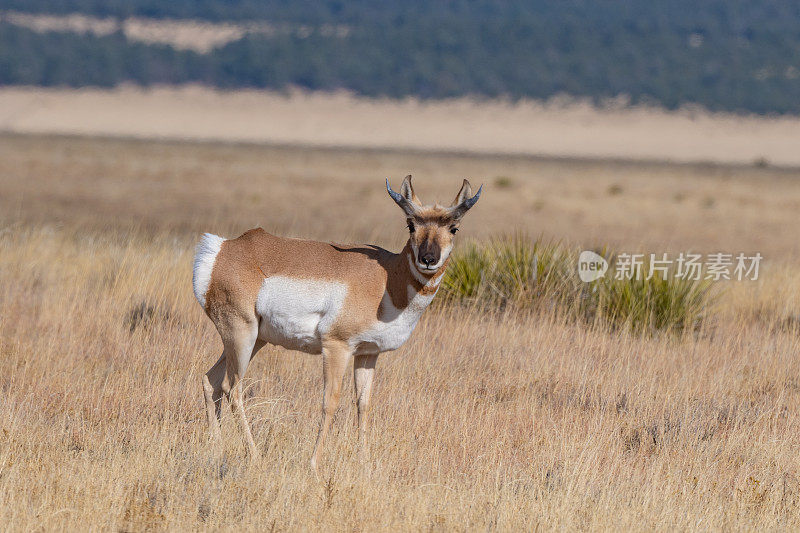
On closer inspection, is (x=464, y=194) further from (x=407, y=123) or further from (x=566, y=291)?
(x=407, y=123)

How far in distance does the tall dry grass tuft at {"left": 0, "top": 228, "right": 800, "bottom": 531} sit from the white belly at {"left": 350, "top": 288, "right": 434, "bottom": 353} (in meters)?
0.77

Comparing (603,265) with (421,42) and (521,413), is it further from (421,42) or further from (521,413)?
(421,42)

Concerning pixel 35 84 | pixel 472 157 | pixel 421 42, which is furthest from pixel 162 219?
pixel 421 42

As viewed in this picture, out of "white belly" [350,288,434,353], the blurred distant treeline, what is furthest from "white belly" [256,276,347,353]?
the blurred distant treeline

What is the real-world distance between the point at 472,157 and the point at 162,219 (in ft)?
174

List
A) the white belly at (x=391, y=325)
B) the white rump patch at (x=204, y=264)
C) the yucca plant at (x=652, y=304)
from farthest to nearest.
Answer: the yucca plant at (x=652, y=304) → the white rump patch at (x=204, y=264) → the white belly at (x=391, y=325)

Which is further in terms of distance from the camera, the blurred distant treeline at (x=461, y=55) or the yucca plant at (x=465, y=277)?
the blurred distant treeline at (x=461, y=55)

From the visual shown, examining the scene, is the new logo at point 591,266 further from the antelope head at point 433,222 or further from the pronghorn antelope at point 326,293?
the antelope head at point 433,222

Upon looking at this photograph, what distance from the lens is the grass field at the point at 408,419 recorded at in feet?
20.5

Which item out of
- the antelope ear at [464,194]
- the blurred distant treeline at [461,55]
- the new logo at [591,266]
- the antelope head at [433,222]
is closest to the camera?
the antelope head at [433,222]

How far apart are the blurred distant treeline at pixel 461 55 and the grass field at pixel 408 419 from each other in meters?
92.5

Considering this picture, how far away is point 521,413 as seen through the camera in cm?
843

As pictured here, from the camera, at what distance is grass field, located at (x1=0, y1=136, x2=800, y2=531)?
624 centimetres

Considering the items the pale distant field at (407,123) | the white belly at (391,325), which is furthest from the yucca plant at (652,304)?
the pale distant field at (407,123)
